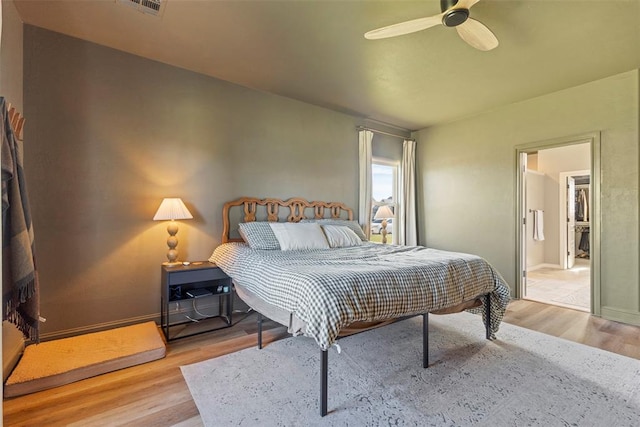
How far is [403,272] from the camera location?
1991mm

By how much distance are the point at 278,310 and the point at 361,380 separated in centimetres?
78

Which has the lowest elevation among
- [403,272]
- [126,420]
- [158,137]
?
[126,420]

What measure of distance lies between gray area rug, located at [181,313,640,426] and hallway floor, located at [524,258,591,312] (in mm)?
1597

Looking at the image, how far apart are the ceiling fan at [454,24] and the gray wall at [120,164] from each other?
205 cm

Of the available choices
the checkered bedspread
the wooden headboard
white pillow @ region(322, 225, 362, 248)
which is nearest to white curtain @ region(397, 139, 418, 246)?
the wooden headboard

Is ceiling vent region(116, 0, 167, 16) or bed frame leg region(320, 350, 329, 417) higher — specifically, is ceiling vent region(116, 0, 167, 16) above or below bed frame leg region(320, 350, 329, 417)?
above

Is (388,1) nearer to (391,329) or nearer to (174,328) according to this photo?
(391,329)

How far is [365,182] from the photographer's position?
182 inches

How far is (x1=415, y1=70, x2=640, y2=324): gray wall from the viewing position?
10.3 ft

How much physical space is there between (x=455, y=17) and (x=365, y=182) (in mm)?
2775

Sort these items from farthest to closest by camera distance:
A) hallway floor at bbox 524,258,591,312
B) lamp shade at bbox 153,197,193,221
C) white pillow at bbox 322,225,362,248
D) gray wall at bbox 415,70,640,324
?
hallway floor at bbox 524,258,591,312 < white pillow at bbox 322,225,362,248 < gray wall at bbox 415,70,640,324 < lamp shade at bbox 153,197,193,221

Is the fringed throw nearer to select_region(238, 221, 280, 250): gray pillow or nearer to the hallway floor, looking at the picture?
select_region(238, 221, 280, 250): gray pillow

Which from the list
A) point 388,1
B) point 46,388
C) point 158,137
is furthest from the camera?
point 158,137

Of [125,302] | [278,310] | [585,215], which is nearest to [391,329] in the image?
[278,310]
